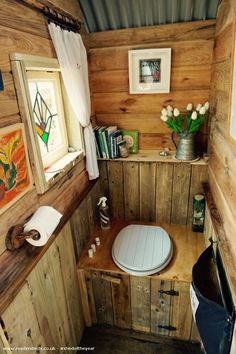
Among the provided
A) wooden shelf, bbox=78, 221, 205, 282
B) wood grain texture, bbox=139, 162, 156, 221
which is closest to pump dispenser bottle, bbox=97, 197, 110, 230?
wooden shelf, bbox=78, 221, 205, 282

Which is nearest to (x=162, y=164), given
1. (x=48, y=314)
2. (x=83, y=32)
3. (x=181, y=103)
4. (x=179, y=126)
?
(x=179, y=126)

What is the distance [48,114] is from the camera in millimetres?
1550

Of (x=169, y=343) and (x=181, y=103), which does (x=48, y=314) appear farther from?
(x=181, y=103)

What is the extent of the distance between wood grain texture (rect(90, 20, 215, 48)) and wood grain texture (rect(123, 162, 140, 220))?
36.5 inches

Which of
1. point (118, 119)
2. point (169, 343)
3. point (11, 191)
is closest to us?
point (11, 191)

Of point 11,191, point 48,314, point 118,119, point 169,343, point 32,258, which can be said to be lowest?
point 169,343

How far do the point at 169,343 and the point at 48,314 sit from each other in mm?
959

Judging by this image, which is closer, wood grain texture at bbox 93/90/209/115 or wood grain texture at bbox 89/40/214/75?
wood grain texture at bbox 89/40/214/75

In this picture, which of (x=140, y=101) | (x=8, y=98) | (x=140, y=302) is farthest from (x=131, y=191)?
A: (x=8, y=98)

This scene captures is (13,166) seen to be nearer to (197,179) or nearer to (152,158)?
(152,158)

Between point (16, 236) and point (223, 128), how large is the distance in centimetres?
119

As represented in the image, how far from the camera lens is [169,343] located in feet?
5.70

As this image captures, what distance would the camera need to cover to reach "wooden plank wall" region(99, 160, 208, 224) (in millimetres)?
1926

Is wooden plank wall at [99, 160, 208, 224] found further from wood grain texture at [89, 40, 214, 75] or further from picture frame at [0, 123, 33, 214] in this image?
picture frame at [0, 123, 33, 214]
